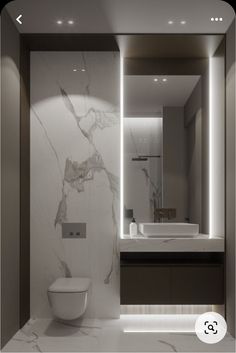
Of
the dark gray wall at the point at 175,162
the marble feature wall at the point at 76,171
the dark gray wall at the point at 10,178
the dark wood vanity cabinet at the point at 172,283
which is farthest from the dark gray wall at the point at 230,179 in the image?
the dark gray wall at the point at 10,178

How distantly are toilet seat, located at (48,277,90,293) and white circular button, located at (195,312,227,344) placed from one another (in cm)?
98

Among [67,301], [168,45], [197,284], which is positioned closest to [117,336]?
[67,301]

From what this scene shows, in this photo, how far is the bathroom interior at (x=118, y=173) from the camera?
3070 mm

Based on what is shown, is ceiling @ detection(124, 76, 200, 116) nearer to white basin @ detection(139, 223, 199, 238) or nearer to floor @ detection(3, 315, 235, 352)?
white basin @ detection(139, 223, 199, 238)

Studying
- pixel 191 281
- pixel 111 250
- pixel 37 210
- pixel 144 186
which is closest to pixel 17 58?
pixel 37 210

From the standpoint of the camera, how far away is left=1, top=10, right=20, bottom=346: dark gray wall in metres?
2.85

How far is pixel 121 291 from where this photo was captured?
338 centimetres

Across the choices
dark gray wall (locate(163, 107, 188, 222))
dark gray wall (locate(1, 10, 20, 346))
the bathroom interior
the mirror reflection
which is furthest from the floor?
dark gray wall (locate(163, 107, 188, 222))

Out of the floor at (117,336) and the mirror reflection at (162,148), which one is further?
the mirror reflection at (162,148)

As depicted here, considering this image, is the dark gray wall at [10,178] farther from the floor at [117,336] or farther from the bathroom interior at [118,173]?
the floor at [117,336]

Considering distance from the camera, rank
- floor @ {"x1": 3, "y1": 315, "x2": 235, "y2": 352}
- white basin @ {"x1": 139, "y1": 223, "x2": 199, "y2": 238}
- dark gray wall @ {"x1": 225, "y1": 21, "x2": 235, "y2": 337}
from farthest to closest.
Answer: white basin @ {"x1": 139, "y1": 223, "x2": 199, "y2": 238}
dark gray wall @ {"x1": 225, "y1": 21, "x2": 235, "y2": 337}
floor @ {"x1": 3, "y1": 315, "x2": 235, "y2": 352}

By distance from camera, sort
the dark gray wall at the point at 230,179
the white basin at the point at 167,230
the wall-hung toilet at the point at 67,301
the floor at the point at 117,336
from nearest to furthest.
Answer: the floor at the point at 117,336 < the wall-hung toilet at the point at 67,301 < the dark gray wall at the point at 230,179 < the white basin at the point at 167,230

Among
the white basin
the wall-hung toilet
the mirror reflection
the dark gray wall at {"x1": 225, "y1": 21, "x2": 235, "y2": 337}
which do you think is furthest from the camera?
the mirror reflection

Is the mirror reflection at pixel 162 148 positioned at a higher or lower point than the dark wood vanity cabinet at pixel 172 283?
higher
